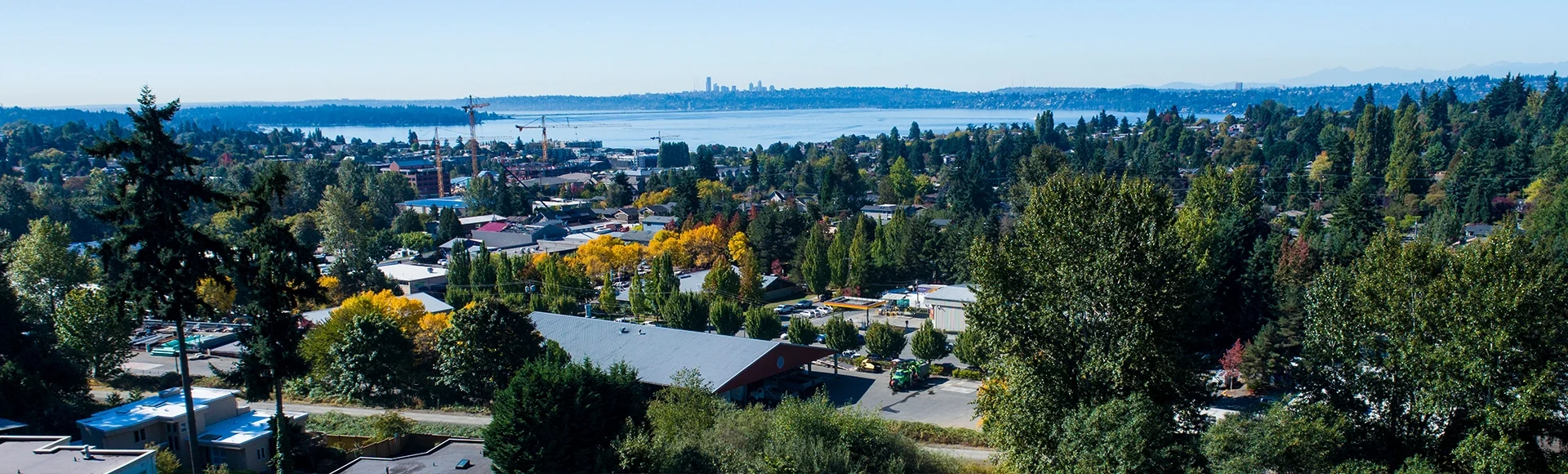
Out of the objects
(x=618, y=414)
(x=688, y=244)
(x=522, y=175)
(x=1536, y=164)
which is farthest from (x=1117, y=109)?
(x=618, y=414)

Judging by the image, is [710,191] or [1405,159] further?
[710,191]

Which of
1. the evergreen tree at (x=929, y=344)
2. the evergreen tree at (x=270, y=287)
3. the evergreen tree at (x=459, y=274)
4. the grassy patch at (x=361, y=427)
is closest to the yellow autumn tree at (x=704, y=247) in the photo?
the evergreen tree at (x=459, y=274)

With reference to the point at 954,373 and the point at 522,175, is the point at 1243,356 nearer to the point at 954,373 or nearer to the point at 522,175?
the point at 954,373

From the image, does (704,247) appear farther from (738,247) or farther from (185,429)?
(185,429)

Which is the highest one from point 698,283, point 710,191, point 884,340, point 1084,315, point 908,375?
point 1084,315

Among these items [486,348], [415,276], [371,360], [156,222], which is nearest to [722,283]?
[486,348]

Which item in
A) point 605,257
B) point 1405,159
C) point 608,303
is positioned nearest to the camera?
point 608,303
